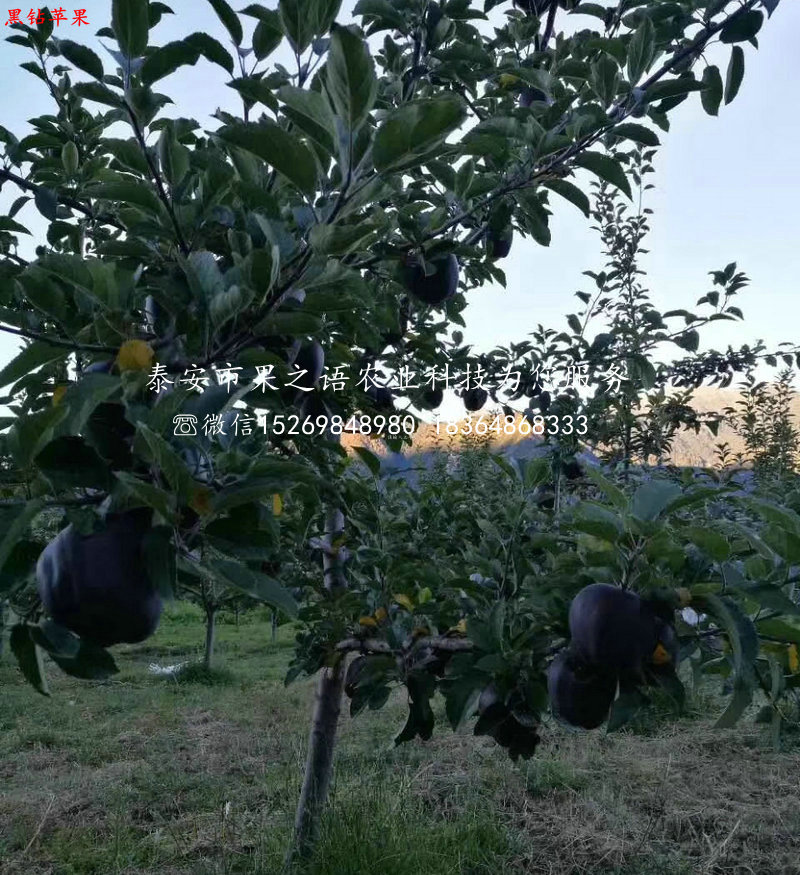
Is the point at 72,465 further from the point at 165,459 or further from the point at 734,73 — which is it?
the point at 734,73

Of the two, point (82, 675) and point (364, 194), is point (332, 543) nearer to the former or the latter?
point (82, 675)

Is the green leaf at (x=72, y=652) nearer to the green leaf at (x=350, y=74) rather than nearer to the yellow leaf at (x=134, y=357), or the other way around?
the yellow leaf at (x=134, y=357)

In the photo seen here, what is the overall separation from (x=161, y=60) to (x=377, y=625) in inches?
50.4

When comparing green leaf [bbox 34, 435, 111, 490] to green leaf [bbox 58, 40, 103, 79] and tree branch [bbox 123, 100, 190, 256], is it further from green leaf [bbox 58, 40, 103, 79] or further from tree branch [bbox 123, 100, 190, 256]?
green leaf [bbox 58, 40, 103, 79]

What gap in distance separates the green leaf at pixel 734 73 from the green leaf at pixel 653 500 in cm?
88

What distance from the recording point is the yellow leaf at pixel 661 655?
1091mm

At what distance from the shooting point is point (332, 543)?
7.48ft

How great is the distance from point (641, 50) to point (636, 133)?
129 millimetres

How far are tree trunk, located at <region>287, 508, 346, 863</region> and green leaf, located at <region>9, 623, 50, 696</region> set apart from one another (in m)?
1.34

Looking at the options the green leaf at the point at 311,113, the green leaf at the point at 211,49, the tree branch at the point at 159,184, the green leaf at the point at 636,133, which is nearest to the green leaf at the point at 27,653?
the tree branch at the point at 159,184

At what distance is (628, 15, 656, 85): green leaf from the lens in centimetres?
123

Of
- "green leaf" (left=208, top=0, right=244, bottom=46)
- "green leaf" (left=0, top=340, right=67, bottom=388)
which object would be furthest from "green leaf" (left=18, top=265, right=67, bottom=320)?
"green leaf" (left=208, top=0, right=244, bottom=46)

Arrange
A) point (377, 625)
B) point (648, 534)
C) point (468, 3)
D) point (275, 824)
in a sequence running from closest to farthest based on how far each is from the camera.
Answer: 1. point (648, 534)
2. point (468, 3)
3. point (377, 625)
4. point (275, 824)

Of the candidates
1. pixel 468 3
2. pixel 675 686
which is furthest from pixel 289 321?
pixel 468 3
